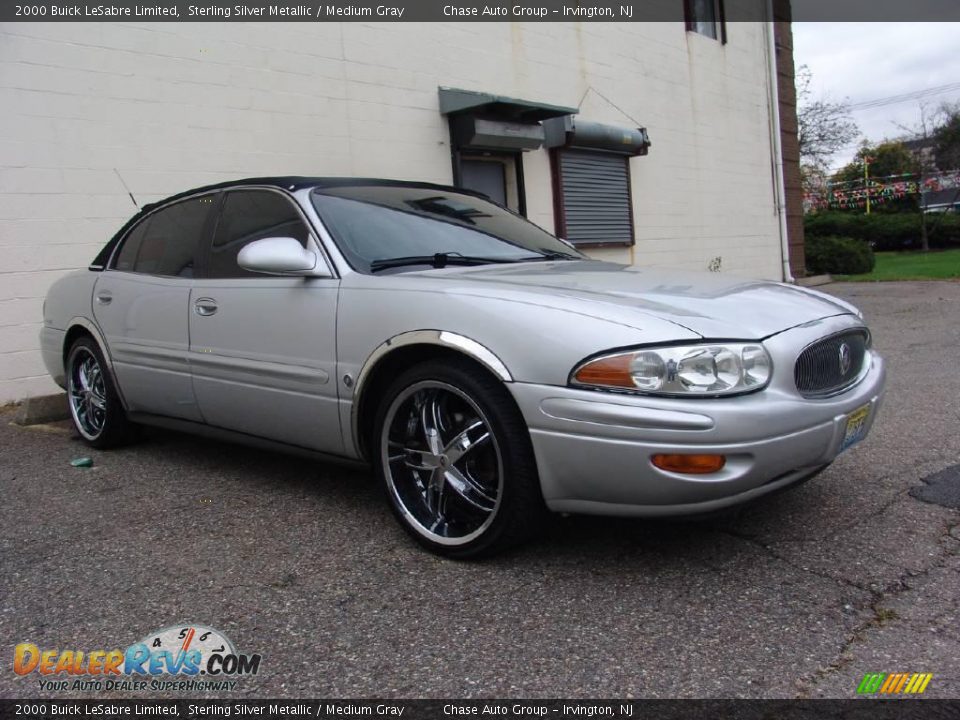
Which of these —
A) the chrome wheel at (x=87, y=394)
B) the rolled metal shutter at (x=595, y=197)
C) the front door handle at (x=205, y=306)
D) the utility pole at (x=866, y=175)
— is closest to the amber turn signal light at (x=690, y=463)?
the front door handle at (x=205, y=306)

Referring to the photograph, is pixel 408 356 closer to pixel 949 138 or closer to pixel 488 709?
pixel 488 709

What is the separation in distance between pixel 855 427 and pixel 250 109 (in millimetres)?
6113

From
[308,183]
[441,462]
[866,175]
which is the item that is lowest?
[441,462]

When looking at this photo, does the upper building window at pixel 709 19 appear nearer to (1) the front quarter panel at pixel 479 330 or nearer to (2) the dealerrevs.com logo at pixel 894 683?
(1) the front quarter panel at pixel 479 330

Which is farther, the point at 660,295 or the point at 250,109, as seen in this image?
the point at 250,109

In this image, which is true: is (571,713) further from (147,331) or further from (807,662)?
(147,331)

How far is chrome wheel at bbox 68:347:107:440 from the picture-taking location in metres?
4.72

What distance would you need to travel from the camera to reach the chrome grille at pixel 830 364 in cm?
270

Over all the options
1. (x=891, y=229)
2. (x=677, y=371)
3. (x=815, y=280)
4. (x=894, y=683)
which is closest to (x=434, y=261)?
(x=677, y=371)

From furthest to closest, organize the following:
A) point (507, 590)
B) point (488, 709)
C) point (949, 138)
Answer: point (949, 138) → point (507, 590) → point (488, 709)

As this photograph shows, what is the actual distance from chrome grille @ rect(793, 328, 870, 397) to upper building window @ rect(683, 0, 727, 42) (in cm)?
1147

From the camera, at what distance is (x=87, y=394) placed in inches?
190

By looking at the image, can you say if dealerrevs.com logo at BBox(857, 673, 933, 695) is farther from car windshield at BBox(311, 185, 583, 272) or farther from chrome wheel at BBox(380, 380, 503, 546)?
car windshield at BBox(311, 185, 583, 272)

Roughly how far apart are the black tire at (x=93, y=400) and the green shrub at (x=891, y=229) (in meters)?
28.4
